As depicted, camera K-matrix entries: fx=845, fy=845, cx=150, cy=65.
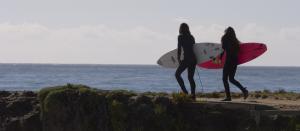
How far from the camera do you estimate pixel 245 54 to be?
18.7 m

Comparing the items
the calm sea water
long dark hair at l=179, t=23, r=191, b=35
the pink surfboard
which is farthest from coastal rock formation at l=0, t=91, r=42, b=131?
the calm sea water

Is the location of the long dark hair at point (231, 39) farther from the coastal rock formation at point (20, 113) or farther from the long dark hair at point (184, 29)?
the coastal rock formation at point (20, 113)

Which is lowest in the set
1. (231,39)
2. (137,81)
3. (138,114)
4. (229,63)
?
(137,81)

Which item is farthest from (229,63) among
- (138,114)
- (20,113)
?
(20,113)

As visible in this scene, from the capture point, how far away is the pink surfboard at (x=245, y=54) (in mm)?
18578

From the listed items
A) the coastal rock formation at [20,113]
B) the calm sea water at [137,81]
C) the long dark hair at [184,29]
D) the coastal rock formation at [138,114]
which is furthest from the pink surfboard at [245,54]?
the calm sea water at [137,81]

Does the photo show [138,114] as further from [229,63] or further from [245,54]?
[245,54]

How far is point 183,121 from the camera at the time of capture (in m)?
16.5

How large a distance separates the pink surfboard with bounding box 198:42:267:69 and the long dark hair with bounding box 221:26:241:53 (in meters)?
0.69

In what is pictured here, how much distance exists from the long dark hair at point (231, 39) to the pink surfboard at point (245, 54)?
0.69 m

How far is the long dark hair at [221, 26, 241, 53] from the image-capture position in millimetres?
17422

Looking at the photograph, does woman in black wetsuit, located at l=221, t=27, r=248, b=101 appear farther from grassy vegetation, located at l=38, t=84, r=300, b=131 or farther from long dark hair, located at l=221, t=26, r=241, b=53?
grassy vegetation, located at l=38, t=84, r=300, b=131

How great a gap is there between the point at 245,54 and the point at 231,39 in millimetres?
1251

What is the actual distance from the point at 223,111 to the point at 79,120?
3.01 metres
